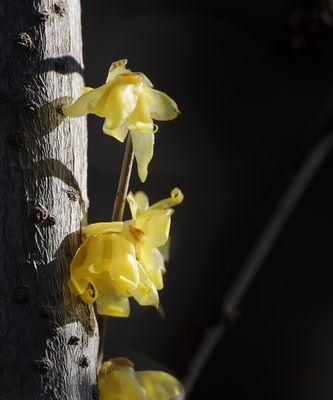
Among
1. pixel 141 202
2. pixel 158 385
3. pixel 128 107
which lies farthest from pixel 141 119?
pixel 158 385

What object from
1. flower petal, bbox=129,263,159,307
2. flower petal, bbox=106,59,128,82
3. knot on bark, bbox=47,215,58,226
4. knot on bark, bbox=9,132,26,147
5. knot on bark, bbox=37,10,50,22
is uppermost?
knot on bark, bbox=37,10,50,22

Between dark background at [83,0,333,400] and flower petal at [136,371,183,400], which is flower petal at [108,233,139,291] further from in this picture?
dark background at [83,0,333,400]

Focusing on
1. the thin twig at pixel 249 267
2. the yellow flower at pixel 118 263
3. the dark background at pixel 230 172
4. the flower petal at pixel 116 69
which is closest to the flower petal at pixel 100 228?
the yellow flower at pixel 118 263

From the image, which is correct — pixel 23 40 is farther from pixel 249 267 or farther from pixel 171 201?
pixel 249 267

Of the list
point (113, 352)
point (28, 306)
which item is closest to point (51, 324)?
point (28, 306)

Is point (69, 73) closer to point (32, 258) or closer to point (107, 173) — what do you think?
point (32, 258)

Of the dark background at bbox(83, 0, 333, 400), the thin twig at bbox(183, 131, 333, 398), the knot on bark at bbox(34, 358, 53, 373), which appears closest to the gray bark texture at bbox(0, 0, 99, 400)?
the knot on bark at bbox(34, 358, 53, 373)
